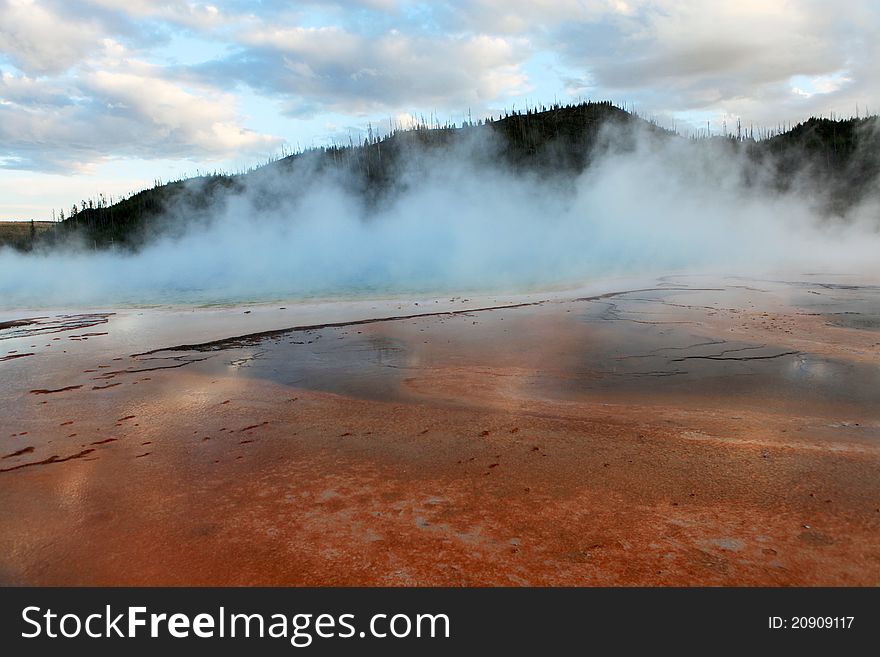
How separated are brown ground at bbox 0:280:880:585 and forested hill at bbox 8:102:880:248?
5007 centimetres

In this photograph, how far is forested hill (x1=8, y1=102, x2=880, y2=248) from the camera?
49812 millimetres

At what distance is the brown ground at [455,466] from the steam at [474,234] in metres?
9.47

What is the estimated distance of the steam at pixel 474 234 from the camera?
1934 centimetres

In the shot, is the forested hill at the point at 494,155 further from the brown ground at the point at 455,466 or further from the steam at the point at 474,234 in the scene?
the brown ground at the point at 455,466

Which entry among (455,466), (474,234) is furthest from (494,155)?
(455,466)

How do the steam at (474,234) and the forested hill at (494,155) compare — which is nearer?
the steam at (474,234)

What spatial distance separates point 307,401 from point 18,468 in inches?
77.1

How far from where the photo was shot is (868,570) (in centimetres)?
216
